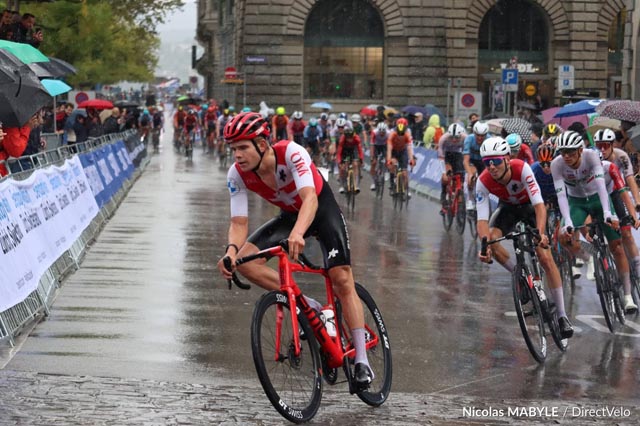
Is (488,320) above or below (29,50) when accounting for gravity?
below

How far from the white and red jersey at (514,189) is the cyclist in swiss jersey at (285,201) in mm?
3257

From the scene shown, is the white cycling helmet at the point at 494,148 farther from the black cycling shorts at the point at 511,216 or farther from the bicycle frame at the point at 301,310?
the bicycle frame at the point at 301,310

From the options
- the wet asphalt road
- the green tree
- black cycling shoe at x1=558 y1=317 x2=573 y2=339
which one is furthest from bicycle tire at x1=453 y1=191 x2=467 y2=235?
the green tree

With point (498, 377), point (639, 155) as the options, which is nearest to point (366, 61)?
point (639, 155)

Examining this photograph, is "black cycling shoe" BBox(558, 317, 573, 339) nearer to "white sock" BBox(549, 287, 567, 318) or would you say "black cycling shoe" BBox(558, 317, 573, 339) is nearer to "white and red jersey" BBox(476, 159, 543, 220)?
"white sock" BBox(549, 287, 567, 318)

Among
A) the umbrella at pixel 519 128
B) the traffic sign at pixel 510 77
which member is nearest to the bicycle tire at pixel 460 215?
the umbrella at pixel 519 128

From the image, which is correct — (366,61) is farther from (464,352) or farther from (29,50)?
(464,352)

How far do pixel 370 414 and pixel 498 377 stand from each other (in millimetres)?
1857

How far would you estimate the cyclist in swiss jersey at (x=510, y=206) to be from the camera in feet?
38.4

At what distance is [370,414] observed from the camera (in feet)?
29.0

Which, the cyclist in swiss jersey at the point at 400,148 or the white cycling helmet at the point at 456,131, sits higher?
the white cycling helmet at the point at 456,131

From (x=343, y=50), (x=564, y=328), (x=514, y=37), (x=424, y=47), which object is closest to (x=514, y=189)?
(x=564, y=328)

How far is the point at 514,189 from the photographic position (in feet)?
39.5

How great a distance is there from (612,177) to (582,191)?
36 cm
